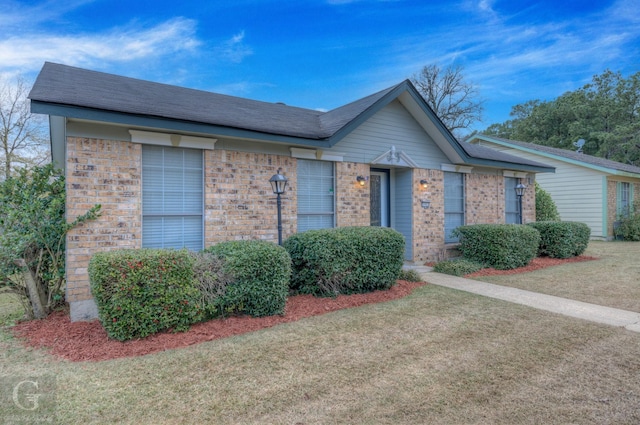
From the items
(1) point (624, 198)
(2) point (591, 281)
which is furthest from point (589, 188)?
(2) point (591, 281)

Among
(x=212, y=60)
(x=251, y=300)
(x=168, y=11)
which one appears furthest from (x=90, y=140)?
Result: (x=212, y=60)

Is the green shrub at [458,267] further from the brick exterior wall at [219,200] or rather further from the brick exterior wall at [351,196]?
the brick exterior wall at [351,196]

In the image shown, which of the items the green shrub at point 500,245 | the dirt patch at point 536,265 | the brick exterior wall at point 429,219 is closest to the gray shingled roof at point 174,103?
the brick exterior wall at point 429,219

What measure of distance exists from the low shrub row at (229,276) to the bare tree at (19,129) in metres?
18.0

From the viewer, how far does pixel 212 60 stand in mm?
15547

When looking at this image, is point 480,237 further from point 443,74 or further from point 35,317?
point 443,74

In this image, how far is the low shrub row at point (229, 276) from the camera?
13.1 ft

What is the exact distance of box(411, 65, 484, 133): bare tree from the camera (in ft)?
91.1

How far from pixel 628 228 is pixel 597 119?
18.6m

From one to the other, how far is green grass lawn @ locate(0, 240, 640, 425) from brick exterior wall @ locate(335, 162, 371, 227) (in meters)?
3.55

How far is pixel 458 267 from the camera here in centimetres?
822

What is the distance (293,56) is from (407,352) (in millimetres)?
15251

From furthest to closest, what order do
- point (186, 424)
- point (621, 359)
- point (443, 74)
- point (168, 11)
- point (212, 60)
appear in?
point (443, 74) < point (212, 60) < point (168, 11) < point (621, 359) < point (186, 424)

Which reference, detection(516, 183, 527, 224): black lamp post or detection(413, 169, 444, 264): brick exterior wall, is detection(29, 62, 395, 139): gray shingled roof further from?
detection(516, 183, 527, 224): black lamp post
